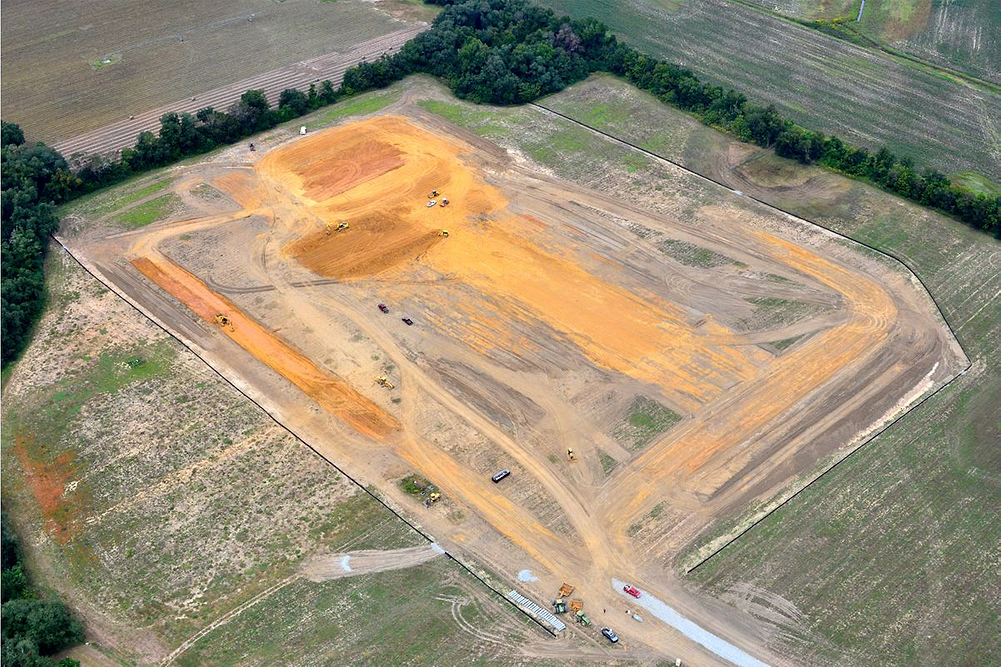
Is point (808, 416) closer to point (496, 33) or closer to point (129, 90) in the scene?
point (496, 33)

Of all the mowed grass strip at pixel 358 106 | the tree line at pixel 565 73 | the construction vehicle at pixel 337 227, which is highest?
the tree line at pixel 565 73

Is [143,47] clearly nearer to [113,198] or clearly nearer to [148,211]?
[113,198]

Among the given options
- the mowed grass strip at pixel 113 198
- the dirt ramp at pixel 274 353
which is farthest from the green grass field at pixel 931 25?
the dirt ramp at pixel 274 353

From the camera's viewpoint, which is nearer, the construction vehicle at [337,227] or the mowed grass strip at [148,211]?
the construction vehicle at [337,227]

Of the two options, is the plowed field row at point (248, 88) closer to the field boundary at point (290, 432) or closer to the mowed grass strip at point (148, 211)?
the mowed grass strip at point (148, 211)

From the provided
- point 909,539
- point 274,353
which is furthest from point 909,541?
point 274,353

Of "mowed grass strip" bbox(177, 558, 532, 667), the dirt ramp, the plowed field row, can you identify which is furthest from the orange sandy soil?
"mowed grass strip" bbox(177, 558, 532, 667)

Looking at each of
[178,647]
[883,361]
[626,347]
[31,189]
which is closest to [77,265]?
[31,189]
